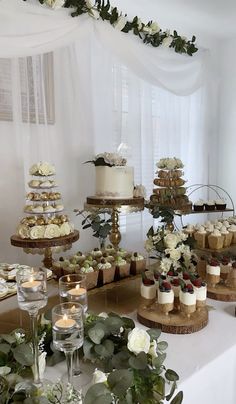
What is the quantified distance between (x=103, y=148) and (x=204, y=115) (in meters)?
1.23

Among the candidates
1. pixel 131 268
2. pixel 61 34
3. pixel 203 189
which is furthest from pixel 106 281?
pixel 203 189

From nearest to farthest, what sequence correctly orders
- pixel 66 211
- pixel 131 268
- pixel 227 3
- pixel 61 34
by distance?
pixel 131 268, pixel 61 34, pixel 66 211, pixel 227 3

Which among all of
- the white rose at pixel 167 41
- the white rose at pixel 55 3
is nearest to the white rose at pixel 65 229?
the white rose at pixel 55 3

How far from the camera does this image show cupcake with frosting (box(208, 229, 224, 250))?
1563mm

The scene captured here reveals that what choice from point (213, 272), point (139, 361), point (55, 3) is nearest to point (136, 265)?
point (213, 272)

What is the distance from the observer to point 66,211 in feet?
6.72

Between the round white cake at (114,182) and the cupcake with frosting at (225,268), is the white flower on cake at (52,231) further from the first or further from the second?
the cupcake with frosting at (225,268)

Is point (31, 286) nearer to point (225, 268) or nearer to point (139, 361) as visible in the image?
point (139, 361)

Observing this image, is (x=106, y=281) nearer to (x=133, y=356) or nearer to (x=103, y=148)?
(x=133, y=356)

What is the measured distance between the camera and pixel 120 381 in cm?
69

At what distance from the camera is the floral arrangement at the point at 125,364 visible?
686 millimetres

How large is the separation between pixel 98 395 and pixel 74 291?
12.0 inches

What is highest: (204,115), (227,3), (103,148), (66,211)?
(227,3)

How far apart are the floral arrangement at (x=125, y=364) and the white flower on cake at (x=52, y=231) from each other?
509 mm
